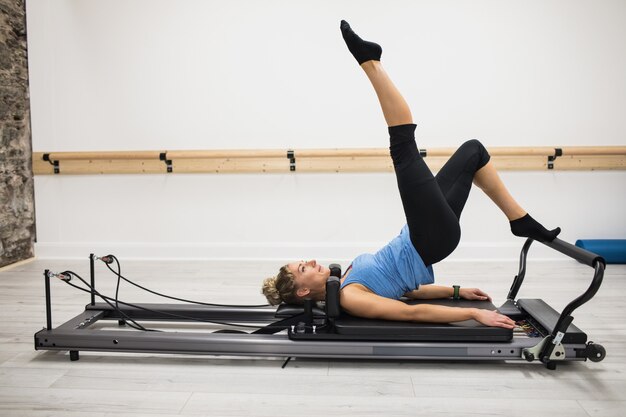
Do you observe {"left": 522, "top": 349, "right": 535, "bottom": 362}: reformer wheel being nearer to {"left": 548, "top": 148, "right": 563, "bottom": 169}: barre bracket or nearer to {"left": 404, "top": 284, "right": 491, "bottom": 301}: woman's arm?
{"left": 404, "top": 284, "right": 491, "bottom": 301}: woman's arm

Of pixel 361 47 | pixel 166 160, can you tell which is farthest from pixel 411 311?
pixel 166 160

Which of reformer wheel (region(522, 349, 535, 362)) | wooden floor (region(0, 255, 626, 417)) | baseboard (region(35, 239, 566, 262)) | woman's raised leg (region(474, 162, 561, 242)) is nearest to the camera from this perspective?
→ wooden floor (region(0, 255, 626, 417))

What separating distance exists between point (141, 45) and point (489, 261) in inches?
137

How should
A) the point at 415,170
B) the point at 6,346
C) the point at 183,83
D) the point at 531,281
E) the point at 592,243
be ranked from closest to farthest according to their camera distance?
1. the point at 415,170
2. the point at 6,346
3. the point at 531,281
4. the point at 592,243
5. the point at 183,83

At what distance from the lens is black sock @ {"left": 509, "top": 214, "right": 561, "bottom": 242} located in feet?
7.79

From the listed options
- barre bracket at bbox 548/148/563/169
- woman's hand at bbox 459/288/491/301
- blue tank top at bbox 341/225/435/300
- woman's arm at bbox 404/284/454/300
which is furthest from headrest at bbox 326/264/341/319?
barre bracket at bbox 548/148/563/169

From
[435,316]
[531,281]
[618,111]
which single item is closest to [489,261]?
[531,281]

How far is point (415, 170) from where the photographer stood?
229 centimetres

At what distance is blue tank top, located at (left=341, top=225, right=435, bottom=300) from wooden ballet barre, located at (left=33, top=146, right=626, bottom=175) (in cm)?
210

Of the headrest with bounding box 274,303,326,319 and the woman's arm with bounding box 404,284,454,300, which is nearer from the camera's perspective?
the headrest with bounding box 274,303,326,319

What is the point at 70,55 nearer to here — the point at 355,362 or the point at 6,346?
the point at 6,346

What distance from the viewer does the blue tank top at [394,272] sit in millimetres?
2420

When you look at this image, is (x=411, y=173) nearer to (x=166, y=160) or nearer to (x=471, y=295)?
(x=471, y=295)

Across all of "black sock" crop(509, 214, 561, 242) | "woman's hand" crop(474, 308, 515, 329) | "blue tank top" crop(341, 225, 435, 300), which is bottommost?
"woman's hand" crop(474, 308, 515, 329)
